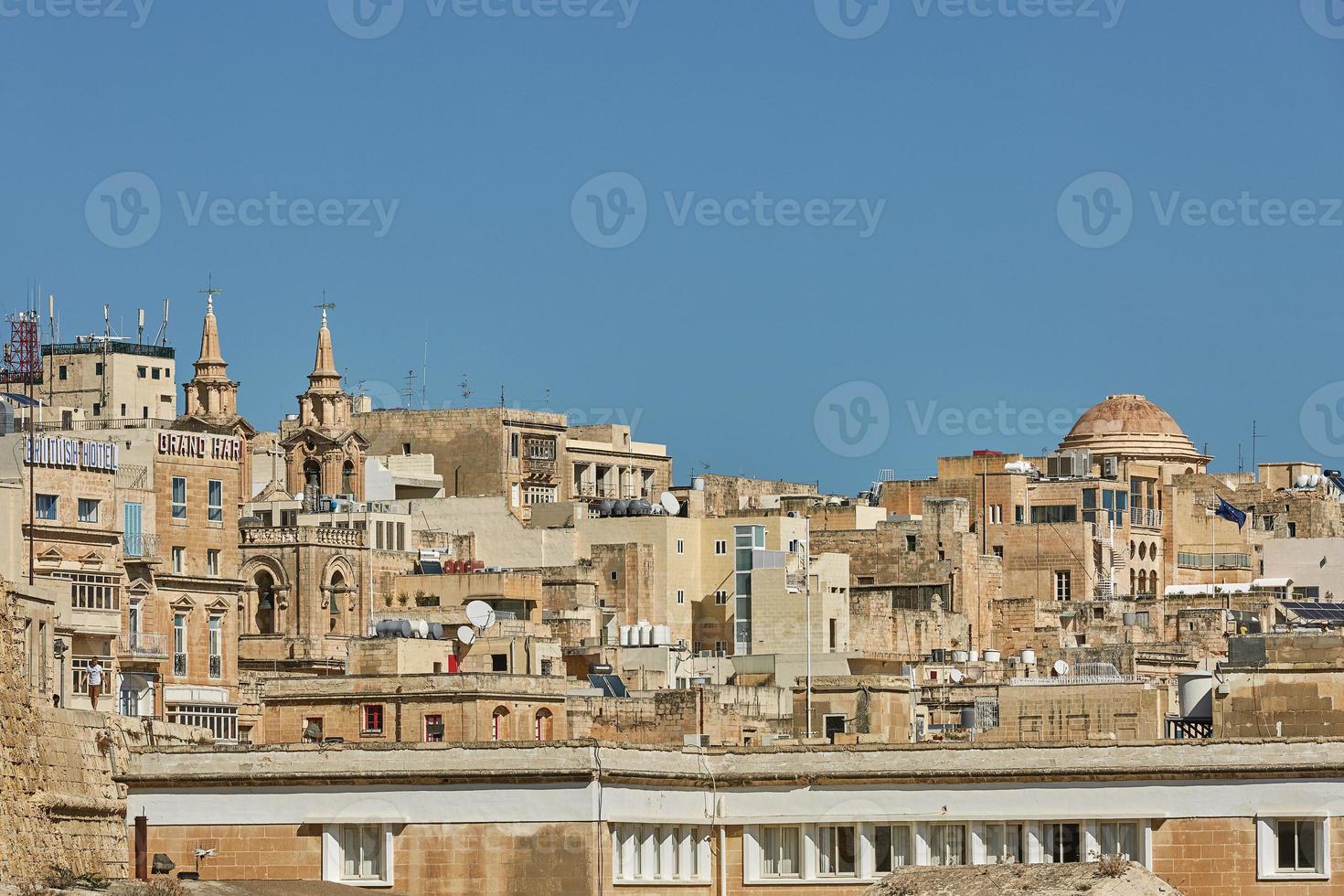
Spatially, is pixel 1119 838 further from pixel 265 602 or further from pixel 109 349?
pixel 109 349

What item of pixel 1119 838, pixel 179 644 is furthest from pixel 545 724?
pixel 1119 838

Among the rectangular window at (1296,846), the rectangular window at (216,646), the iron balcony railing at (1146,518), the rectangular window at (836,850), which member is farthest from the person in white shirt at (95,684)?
the iron balcony railing at (1146,518)

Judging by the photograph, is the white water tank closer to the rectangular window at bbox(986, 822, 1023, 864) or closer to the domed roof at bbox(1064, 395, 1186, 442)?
the rectangular window at bbox(986, 822, 1023, 864)

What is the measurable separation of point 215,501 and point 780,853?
31834 mm

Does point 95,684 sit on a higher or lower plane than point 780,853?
higher

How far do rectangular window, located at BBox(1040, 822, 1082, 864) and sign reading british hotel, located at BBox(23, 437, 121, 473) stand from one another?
29.9 meters

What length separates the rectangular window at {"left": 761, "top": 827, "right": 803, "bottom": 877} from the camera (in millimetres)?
59469

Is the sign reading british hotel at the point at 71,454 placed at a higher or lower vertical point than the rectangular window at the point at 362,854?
higher

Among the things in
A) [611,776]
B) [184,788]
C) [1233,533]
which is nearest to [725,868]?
[611,776]

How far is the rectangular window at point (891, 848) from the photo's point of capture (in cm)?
5881

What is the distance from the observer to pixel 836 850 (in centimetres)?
5925

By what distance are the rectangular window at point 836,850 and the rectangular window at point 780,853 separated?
0.42 metres

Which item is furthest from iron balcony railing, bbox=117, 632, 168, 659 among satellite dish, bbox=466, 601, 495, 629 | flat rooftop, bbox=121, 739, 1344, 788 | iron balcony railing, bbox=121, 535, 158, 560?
flat rooftop, bbox=121, 739, 1344, 788

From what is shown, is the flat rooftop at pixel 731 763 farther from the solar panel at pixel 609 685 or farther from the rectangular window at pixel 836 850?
the solar panel at pixel 609 685
